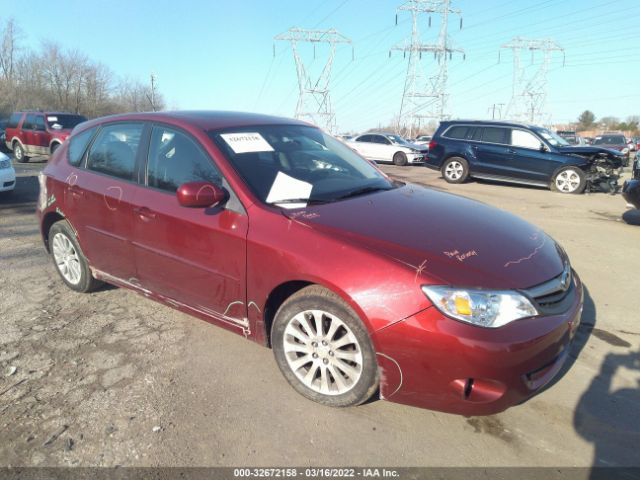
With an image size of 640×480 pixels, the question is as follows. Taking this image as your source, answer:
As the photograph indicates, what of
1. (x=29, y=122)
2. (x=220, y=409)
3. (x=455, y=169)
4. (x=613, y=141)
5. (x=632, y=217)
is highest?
(x=613, y=141)

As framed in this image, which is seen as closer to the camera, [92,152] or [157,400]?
[157,400]

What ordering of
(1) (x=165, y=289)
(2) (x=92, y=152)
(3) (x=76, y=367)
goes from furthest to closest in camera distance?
(2) (x=92, y=152), (1) (x=165, y=289), (3) (x=76, y=367)

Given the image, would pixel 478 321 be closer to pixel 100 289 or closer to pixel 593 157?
pixel 100 289

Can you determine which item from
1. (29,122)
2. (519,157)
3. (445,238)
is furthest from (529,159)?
(29,122)

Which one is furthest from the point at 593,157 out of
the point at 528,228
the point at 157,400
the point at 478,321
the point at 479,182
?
the point at 157,400

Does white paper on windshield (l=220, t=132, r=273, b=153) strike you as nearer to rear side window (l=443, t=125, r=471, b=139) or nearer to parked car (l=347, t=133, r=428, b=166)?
rear side window (l=443, t=125, r=471, b=139)

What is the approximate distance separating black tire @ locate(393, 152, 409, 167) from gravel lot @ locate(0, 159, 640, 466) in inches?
618

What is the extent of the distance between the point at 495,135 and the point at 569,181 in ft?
7.42

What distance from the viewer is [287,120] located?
3967 mm

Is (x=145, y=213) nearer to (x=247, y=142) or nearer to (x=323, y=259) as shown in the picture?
(x=247, y=142)

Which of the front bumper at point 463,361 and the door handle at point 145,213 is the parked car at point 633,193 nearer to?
the front bumper at point 463,361

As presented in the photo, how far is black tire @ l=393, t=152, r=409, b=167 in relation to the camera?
19.2m

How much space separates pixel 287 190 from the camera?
2.96m

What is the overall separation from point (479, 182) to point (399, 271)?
40.0 feet
